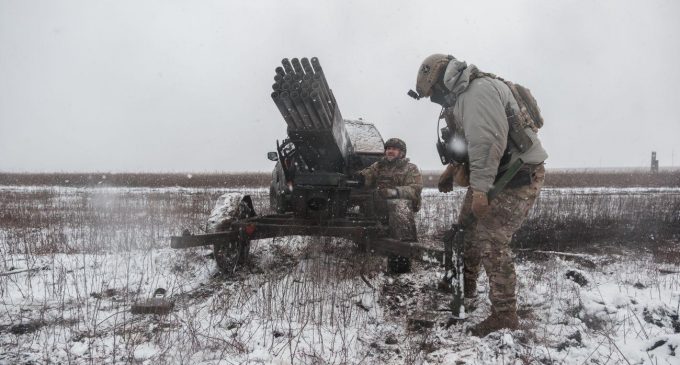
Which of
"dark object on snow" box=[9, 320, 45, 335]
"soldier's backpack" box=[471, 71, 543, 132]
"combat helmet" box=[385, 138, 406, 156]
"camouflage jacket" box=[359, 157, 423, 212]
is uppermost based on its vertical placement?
"soldier's backpack" box=[471, 71, 543, 132]

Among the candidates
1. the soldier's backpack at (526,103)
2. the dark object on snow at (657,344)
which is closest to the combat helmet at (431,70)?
the soldier's backpack at (526,103)

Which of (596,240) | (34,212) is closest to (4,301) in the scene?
(34,212)

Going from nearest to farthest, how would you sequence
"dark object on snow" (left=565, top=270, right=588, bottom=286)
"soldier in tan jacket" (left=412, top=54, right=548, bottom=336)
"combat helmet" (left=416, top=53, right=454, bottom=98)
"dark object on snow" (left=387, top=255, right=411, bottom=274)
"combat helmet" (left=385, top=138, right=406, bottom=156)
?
"soldier in tan jacket" (left=412, top=54, right=548, bottom=336) → "combat helmet" (left=416, top=53, right=454, bottom=98) → "dark object on snow" (left=565, top=270, right=588, bottom=286) → "dark object on snow" (left=387, top=255, right=411, bottom=274) → "combat helmet" (left=385, top=138, right=406, bottom=156)

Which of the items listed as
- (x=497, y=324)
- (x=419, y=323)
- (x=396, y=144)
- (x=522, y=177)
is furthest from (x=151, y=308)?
(x=396, y=144)

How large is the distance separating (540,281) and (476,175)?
2.03 meters

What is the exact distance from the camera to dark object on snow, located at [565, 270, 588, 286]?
410cm

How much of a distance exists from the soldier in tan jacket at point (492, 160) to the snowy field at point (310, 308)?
368mm

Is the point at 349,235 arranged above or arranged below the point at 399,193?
below

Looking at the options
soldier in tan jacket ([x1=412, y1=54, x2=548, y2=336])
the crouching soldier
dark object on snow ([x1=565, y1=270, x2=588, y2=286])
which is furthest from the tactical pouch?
dark object on snow ([x1=565, y1=270, x2=588, y2=286])

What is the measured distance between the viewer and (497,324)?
3.09 m

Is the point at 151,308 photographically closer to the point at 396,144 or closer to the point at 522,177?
the point at 522,177

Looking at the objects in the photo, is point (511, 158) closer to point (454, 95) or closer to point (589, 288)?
point (454, 95)

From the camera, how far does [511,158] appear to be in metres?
3.10

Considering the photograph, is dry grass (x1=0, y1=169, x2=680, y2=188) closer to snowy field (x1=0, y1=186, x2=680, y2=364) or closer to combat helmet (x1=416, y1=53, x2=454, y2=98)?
snowy field (x1=0, y1=186, x2=680, y2=364)
